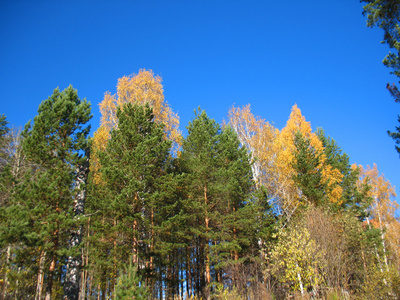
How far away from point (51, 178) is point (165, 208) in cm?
527

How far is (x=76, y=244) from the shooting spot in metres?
10.6

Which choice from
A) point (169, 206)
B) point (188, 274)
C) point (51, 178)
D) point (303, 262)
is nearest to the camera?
point (51, 178)

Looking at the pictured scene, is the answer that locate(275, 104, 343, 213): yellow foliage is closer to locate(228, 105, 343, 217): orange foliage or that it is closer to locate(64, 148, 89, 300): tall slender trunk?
locate(228, 105, 343, 217): orange foliage

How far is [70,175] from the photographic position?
1045cm

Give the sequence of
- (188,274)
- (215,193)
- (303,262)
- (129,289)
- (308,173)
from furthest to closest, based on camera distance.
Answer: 1. (188,274)
2. (308,173)
3. (215,193)
4. (303,262)
5. (129,289)

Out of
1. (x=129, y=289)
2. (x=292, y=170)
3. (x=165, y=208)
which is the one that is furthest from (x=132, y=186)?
(x=292, y=170)

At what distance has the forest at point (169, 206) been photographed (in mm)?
9438

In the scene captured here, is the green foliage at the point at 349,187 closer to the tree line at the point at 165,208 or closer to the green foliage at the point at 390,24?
the tree line at the point at 165,208

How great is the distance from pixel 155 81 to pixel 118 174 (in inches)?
404

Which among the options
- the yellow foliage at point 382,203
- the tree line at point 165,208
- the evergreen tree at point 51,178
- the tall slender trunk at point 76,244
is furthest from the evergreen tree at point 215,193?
the yellow foliage at point 382,203

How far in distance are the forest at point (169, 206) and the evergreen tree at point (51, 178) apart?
0.16 ft

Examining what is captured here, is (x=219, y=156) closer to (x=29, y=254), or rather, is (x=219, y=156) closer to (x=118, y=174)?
(x=118, y=174)

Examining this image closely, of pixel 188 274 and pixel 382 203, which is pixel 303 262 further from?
pixel 382 203

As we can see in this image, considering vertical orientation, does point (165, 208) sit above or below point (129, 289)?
above
